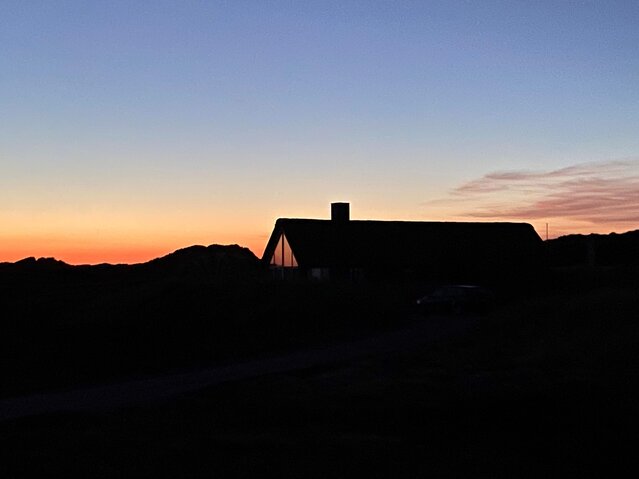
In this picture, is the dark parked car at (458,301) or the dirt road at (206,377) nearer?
the dirt road at (206,377)

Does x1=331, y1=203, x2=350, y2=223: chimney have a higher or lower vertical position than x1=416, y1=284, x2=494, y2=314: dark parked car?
higher

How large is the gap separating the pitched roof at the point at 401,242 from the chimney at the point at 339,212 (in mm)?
1300

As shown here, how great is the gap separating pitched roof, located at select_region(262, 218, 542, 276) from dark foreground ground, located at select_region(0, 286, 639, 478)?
3160 centimetres

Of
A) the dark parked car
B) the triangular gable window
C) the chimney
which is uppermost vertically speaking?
the chimney

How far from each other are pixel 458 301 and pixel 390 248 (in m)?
15.3

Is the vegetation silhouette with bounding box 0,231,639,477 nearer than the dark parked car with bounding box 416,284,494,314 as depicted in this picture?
Yes

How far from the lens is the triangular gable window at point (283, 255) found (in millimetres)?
57469

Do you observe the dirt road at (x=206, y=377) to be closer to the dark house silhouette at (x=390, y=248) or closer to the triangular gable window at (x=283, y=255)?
the dark house silhouette at (x=390, y=248)

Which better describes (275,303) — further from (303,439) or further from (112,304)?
(303,439)

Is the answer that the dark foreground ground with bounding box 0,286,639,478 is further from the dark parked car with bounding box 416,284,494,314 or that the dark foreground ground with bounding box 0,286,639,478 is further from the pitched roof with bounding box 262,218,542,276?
the pitched roof with bounding box 262,218,542,276

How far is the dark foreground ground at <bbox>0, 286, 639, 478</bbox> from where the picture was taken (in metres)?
12.6

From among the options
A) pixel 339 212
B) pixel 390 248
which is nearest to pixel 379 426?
pixel 390 248

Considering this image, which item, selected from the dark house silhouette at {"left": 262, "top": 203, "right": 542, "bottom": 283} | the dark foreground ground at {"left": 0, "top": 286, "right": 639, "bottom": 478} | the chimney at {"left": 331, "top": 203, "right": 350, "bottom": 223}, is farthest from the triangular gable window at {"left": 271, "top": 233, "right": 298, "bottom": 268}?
the dark foreground ground at {"left": 0, "top": 286, "right": 639, "bottom": 478}

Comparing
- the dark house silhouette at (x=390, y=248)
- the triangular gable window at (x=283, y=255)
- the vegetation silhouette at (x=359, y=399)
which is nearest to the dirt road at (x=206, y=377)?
the vegetation silhouette at (x=359, y=399)
